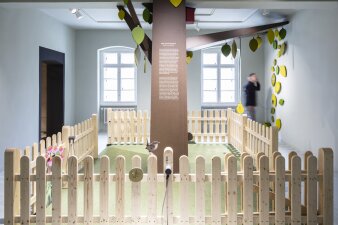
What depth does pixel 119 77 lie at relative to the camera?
13.8 meters

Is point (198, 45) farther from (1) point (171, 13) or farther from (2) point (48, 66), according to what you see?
(2) point (48, 66)

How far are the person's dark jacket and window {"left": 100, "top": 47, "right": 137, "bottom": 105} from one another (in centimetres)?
425

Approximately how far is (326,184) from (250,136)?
162 inches

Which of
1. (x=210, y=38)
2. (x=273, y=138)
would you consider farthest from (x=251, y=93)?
(x=273, y=138)

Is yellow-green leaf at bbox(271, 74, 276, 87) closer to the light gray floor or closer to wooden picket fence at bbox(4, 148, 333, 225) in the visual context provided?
the light gray floor

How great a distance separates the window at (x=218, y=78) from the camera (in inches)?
535

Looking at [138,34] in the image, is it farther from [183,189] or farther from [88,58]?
[88,58]

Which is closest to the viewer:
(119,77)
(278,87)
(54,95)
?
(278,87)

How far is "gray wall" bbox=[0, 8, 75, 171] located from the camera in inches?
289

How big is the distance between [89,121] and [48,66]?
13.1 feet

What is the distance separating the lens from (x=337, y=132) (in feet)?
22.7

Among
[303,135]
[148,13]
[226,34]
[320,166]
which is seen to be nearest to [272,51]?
[303,135]

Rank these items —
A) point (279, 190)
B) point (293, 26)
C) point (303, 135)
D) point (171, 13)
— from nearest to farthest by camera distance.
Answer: point (279, 190), point (171, 13), point (303, 135), point (293, 26)

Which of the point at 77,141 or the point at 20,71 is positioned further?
the point at 20,71
